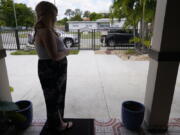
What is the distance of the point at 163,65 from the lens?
60.6 inches

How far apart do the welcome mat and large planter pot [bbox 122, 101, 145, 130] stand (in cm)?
9

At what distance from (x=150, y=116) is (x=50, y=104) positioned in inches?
48.2

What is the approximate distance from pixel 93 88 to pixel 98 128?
4.46 feet

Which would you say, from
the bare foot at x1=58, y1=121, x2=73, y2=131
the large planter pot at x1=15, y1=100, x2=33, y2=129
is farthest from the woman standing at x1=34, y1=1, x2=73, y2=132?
the large planter pot at x1=15, y1=100, x2=33, y2=129

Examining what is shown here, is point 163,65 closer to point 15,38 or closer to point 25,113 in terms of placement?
point 25,113

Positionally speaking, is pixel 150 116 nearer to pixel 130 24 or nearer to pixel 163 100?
pixel 163 100

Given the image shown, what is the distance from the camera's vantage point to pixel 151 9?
5652 millimetres

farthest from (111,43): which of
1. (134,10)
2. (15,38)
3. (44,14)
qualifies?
(44,14)

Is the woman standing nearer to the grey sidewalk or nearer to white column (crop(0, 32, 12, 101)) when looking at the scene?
white column (crop(0, 32, 12, 101))

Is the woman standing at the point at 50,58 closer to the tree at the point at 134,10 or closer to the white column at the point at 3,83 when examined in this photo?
the white column at the point at 3,83

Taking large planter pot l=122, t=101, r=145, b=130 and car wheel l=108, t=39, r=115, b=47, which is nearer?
large planter pot l=122, t=101, r=145, b=130

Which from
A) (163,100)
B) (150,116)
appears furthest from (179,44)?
(150,116)

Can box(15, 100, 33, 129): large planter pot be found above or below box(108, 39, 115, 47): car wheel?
below

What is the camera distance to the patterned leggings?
55.2 inches
